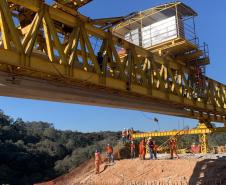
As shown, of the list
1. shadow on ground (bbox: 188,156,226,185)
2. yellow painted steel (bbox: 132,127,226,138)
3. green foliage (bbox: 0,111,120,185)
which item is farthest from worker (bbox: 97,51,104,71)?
green foliage (bbox: 0,111,120,185)

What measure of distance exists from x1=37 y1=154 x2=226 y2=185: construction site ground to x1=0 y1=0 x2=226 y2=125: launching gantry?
2.90m

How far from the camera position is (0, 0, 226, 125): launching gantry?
809cm

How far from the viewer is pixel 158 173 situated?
19.8 metres

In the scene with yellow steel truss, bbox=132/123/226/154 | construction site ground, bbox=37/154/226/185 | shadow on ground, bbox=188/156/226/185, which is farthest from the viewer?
yellow steel truss, bbox=132/123/226/154

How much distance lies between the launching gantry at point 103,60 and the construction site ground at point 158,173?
2901 millimetres

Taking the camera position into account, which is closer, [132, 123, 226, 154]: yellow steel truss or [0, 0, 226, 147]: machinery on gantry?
[0, 0, 226, 147]: machinery on gantry

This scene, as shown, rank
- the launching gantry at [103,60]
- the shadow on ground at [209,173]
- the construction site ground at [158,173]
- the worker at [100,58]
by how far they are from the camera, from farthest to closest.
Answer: the construction site ground at [158,173]
the shadow on ground at [209,173]
the worker at [100,58]
the launching gantry at [103,60]

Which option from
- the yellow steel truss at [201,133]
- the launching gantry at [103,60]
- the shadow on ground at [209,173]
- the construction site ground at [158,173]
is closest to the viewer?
the launching gantry at [103,60]

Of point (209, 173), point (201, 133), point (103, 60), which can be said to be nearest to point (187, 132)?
point (201, 133)

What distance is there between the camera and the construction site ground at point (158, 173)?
17.4 metres

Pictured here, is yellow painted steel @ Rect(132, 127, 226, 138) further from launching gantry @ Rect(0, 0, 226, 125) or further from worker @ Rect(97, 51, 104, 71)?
worker @ Rect(97, 51, 104, 71)

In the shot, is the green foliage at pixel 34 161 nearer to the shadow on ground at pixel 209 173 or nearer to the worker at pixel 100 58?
the shadow on ground at pixel 209 173

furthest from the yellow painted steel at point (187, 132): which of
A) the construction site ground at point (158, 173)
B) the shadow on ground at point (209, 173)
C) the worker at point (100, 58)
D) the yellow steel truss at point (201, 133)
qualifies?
the worker at point (100, 58)

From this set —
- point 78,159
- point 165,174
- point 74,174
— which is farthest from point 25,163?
point 165,174
